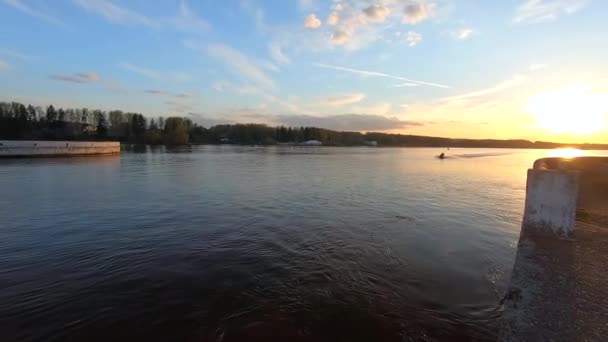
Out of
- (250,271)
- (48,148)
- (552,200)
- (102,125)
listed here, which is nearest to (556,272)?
(552,200)

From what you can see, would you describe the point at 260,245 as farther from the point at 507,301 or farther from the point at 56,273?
the point at 507,301

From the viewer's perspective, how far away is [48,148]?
4741 cm

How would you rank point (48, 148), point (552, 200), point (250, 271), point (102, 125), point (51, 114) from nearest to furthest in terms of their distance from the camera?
point (552, 200) → point (250, 271) → point (48, 148) → point (51, 114) → point (102, 125)

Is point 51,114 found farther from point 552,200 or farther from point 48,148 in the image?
point 552,200

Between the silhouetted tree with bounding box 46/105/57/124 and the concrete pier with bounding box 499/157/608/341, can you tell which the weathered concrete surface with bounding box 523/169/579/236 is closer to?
the concrete pier with bounding box 499/157/608/341

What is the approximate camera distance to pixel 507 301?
4.61 metres

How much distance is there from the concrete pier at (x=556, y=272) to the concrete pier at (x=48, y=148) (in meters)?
57.8

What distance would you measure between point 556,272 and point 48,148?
60294 mm

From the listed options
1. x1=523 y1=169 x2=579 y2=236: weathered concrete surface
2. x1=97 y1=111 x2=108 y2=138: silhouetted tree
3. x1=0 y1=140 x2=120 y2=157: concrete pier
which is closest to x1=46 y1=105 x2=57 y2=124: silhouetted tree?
x1=97 y1=111 x2=108 y2=138: silhouetted tree

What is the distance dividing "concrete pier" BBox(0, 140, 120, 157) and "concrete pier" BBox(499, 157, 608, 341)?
57839 millimetres

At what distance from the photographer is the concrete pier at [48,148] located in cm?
4328

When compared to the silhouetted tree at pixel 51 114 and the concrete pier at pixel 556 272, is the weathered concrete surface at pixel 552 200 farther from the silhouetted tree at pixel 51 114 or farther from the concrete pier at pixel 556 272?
the silhouetted tree at pixel 51 114

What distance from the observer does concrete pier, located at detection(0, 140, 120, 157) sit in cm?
4328

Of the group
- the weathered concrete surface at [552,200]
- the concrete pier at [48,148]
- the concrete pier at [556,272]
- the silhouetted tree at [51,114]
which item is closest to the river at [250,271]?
the concrete pier at [556,272]
